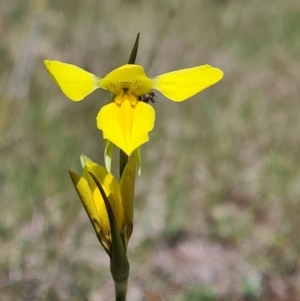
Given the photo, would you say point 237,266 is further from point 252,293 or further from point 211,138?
point 211,138

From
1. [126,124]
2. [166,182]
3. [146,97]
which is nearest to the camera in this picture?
[126,124]

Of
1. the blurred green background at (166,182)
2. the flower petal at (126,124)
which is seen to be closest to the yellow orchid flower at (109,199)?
the flower petal at (126,124)

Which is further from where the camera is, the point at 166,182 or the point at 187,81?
the point at 166,182

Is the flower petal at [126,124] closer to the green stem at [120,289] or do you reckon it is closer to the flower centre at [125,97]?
the flower centre at [125,97]

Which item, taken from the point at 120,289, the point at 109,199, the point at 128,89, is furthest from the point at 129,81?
the point at 120,289

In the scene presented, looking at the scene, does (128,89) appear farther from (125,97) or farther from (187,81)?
(187,81)
